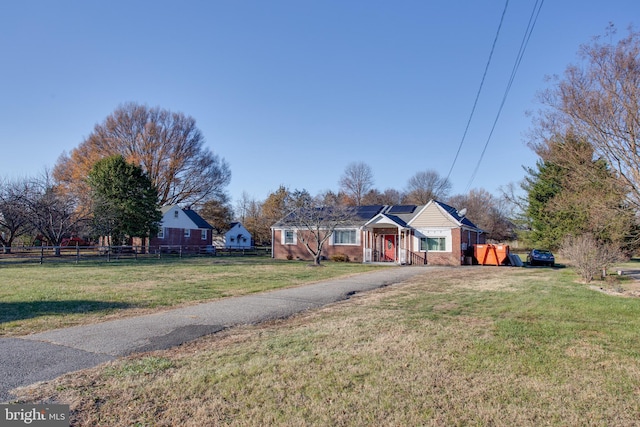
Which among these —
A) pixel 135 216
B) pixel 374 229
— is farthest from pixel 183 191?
pixel 374 229

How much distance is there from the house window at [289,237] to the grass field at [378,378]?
88.5 ft

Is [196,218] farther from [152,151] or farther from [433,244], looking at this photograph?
[433,244]

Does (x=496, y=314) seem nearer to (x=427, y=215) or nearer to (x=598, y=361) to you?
(x=598, y=361)

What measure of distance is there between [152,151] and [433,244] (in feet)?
106

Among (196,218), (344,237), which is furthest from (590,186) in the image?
(196,218)

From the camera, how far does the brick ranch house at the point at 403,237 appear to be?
95.7 ft

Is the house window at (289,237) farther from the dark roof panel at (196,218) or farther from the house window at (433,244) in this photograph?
the dark roof panel at (196,218)

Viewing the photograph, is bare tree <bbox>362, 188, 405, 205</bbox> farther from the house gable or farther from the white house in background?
the house gable

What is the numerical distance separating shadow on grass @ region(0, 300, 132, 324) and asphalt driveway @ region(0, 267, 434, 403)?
63.9 inches

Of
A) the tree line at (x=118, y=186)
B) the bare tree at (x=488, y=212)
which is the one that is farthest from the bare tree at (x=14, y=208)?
the bare tree at (x=488, y=212)

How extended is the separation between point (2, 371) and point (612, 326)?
31.9 ft

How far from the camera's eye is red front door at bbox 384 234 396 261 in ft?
104

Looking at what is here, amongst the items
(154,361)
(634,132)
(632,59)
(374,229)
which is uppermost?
A: (632,59)

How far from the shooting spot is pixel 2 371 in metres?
4.96
